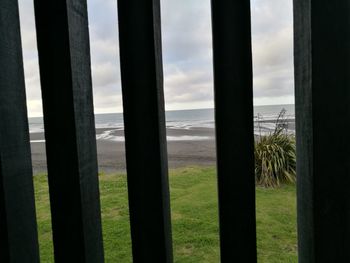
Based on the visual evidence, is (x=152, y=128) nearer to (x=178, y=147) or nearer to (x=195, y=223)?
(x=195, y=223)

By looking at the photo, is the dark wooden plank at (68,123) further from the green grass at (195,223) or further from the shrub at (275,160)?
the shrub at (275,160)

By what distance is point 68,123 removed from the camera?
75 centimetres

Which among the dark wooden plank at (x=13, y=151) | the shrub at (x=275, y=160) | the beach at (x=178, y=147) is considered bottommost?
the beach at (x=178, y=147)

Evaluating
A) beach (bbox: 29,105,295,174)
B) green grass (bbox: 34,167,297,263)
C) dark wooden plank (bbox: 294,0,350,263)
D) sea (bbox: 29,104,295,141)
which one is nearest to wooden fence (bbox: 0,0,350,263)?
dark wooden plank (bbox: 294,0,350,263)

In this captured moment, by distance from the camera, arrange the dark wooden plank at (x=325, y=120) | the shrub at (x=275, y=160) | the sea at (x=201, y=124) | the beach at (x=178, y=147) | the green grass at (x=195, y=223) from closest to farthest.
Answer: the dark wooden plank at (x=325, y=120) → the green grass at (x=195, y=223) → the shrub at (x=275, y=160) → the sea at (x=201, y=124) → the beach at (x=178, y=147)

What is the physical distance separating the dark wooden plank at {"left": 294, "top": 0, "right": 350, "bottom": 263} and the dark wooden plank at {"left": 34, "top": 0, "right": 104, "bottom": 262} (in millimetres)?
635

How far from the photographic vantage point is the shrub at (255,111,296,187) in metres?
5.05

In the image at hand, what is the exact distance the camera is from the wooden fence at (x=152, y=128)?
722 millimetres

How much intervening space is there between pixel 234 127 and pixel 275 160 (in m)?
4.82

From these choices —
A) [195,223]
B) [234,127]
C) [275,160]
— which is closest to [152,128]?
[234,127]

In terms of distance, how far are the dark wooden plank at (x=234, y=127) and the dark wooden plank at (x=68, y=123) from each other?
39 cm

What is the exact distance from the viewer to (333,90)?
2.36 feet

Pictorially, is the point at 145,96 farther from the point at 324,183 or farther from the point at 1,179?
the point at 324,183

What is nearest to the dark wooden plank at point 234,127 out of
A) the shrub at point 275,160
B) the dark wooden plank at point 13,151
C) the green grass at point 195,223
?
the dark wooden plank at point 13,151
